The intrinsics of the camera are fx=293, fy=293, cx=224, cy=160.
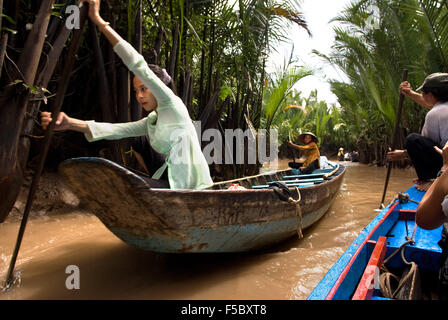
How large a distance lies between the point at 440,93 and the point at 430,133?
398mm

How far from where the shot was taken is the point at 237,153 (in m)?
6.07

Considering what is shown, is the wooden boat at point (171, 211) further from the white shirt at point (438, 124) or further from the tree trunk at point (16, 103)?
the white shirt at point (438, 124)

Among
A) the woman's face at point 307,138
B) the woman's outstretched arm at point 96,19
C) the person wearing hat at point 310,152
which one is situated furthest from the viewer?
the woman's face at point 307,138

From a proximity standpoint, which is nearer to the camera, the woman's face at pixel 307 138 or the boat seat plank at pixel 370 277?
the boat seat plank at pixel 370 277

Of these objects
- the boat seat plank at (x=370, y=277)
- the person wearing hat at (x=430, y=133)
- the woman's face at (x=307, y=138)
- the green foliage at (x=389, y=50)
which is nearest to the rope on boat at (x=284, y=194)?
the boat seat plank at (x=370, y=277)

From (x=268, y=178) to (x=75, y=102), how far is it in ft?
10.1

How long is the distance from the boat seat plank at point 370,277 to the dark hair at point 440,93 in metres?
1.48

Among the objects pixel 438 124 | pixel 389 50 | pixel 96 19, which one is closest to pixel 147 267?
pixel 96 19

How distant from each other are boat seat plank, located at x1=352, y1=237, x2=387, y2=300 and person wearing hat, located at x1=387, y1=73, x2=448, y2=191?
141cm

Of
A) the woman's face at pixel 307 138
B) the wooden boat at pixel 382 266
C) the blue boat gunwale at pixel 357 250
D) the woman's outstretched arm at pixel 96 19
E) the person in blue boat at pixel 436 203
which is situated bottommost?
the wooden boat at pixel 382 266

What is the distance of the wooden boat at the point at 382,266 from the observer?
1.21 m
